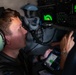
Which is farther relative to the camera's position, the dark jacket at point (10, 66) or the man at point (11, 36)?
the man at point (11, 36)

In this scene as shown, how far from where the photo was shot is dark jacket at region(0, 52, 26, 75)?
1.19 meters

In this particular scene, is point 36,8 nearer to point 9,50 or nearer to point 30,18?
point 30,18

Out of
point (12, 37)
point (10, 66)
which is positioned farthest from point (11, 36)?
point (10, 66)

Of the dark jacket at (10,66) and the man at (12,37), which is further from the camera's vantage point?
the man at (12,37)

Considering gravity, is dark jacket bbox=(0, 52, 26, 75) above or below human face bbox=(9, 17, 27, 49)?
below

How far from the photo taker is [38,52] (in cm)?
186

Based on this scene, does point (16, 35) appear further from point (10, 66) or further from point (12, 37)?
point (10, 66)

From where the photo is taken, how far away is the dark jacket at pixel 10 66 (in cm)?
119

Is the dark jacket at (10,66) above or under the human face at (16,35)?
under

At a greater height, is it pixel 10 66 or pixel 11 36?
pixel 11 36

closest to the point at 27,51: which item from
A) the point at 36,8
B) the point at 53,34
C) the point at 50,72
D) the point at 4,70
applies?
the point at 53,34

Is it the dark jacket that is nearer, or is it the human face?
the dark jacket

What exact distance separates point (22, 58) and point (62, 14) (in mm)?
428

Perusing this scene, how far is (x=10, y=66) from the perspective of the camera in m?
1.24
